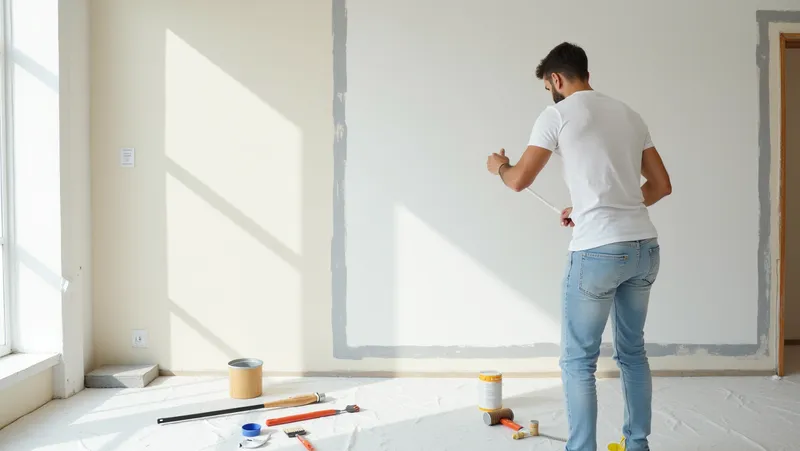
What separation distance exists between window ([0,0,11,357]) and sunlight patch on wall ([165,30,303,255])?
0.73 metres

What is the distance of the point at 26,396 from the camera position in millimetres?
2932

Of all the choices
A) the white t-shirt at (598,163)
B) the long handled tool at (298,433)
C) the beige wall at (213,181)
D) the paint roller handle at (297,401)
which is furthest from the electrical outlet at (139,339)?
the white t-shirt at (598,163)

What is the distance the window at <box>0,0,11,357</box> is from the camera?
3.12m

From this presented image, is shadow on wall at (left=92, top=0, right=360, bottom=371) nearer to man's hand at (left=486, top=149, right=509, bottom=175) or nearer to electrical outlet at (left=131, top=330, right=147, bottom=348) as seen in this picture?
electrical outlet at (left=131, top=330, right=147, bottom=348)

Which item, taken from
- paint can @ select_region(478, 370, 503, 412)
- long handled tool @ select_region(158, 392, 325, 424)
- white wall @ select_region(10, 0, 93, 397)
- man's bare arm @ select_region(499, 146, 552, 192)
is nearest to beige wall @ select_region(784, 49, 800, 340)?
paint can @ select_region(478, 370, 503, 412)

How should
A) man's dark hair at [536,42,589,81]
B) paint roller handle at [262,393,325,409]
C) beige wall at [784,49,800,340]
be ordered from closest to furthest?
1. man's dark hair at [536,42,589,81]
2. paint roller handle at [262,393,325,409]
3. beige wall at [784,49,800,340]

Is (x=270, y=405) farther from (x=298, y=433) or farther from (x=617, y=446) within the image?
(x=617, y=446)

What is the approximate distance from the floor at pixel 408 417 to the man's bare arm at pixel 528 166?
1.01 m

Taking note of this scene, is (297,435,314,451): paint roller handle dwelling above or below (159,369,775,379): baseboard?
above

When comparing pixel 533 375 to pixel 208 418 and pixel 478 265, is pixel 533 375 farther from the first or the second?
pixel 208 418

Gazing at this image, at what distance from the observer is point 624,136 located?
2057mm

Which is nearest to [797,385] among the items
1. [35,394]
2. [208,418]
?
[208,418]

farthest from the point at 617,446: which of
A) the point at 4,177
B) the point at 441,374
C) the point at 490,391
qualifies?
the point at 4,177

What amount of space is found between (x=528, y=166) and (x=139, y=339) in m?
2.46
